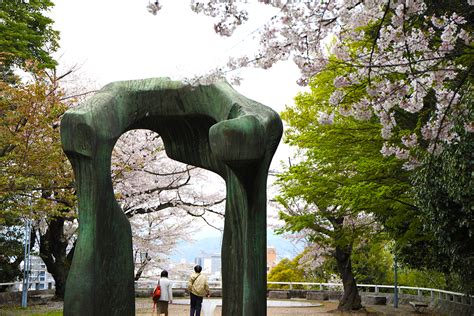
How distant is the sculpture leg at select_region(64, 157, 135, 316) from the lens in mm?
5109

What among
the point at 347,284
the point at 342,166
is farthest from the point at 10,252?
the point at 342,166

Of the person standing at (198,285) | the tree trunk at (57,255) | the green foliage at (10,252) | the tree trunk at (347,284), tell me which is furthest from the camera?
the green foliage at (10,252)

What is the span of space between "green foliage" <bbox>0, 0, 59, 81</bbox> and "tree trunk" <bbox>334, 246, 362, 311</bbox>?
11063 millimetres

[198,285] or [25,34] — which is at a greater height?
[25,34]

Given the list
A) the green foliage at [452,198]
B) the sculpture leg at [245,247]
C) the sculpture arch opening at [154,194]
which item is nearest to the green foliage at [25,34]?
the sculpture arch opening at [154,194]

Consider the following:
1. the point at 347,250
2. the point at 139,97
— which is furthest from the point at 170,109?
the point at 347,250

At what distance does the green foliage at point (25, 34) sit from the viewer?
18516mm

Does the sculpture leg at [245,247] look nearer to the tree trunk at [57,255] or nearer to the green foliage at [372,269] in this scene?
Result: the tree trunk at [57,255]

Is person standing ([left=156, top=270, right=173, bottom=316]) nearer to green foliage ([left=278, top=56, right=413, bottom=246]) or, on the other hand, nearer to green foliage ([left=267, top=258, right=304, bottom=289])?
green foliage ([left=278, top=56, right=413, bottom=246])

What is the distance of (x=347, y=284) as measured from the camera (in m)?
18.4

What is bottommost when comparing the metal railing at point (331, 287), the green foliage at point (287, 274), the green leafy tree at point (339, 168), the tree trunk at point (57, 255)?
the metal railing at point (331, 287)

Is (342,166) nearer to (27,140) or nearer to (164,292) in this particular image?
(164,292)

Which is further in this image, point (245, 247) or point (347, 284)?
point (347, 284)

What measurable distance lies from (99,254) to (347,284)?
14326 mm
